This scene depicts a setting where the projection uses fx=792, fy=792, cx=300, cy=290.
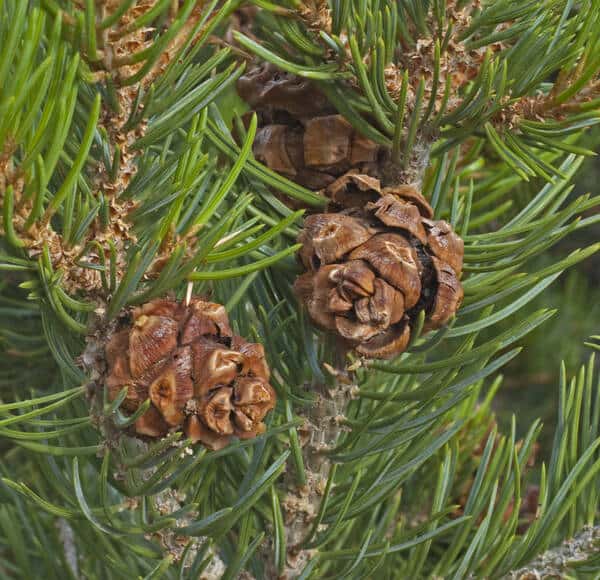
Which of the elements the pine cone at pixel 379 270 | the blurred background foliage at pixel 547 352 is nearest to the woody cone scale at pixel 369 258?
the pine cone at pixel 379 270

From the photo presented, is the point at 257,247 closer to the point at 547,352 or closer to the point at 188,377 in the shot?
the point at 188,377

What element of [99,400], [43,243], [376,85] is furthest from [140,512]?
[376,85]

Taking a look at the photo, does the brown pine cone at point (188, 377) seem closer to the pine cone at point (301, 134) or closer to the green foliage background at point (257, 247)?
the green foliage background at point (257, 247)

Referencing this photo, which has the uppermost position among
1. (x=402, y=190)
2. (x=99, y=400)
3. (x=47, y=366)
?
(x=402, y=190)

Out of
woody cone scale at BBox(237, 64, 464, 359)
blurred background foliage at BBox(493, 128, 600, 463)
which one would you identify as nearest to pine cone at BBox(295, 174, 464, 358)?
woody cone scale at BBox(237, 64, 464, 359)

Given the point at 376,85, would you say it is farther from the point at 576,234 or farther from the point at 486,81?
the point at 576,234
